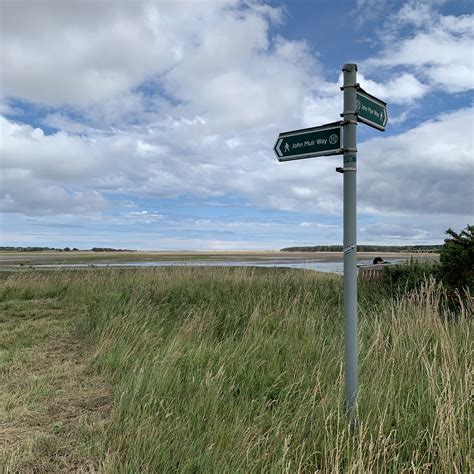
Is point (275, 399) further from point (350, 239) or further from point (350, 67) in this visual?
point (350, 67)

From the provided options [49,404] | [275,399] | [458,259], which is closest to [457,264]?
[458,259]

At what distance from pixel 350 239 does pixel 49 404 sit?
3527 millimetres

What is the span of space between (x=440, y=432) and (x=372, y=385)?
0.83 metres

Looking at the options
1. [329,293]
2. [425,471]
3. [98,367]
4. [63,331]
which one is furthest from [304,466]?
[329,293]

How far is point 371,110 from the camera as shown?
3.43 meters

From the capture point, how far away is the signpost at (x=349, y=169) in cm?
319

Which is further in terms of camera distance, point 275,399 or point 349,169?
point 275,399

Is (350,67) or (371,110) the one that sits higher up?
(350,67)

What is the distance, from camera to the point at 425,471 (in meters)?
2.74

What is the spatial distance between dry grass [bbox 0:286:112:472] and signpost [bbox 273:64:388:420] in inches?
78.4

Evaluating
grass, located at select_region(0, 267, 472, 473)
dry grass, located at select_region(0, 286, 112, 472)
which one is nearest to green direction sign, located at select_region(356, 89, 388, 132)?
grass, located at select_region(0, 267, 472, 473)

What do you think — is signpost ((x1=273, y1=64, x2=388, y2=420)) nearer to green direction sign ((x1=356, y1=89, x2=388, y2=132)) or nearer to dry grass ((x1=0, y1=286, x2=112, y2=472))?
green direction sign ((x1=356, y1=89, x2=388, y2=132))

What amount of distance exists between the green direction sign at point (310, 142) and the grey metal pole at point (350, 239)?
8cm

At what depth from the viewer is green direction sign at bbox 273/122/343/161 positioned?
3.26m
